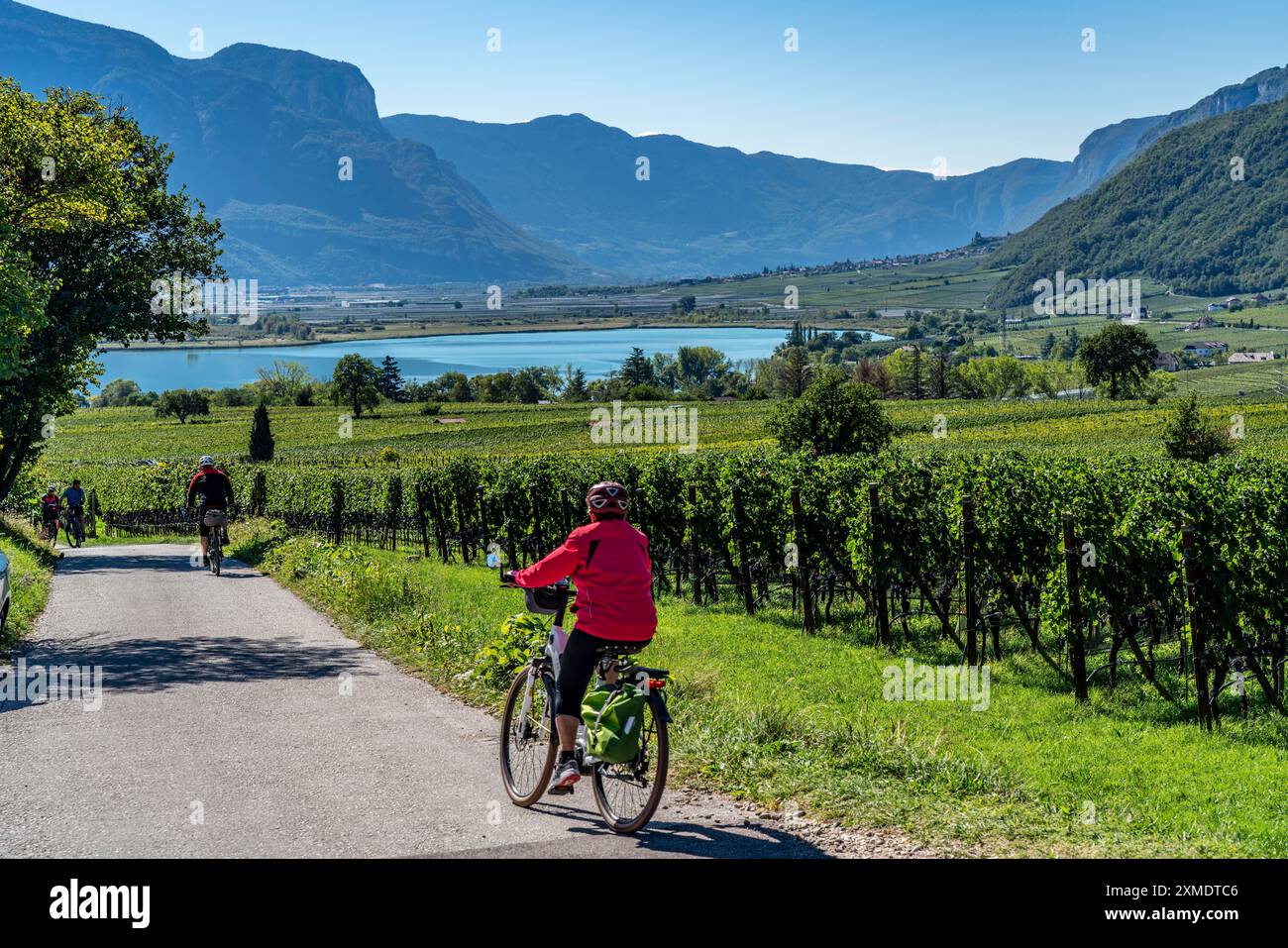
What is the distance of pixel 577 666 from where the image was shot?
7324 mm

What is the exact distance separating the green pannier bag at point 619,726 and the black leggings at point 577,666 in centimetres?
29

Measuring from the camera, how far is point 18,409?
25.7m

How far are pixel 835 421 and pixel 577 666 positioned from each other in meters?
53.6

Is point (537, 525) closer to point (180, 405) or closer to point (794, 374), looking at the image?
point (180, 405)

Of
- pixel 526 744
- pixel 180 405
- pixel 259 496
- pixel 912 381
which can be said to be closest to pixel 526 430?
pixel 180 405

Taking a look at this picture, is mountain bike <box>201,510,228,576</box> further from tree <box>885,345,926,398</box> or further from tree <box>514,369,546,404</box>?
tree <box>885,345,926,398</box>

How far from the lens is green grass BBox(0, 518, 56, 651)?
1614 cm

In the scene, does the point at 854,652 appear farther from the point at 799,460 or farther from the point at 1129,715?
the point at 799,460

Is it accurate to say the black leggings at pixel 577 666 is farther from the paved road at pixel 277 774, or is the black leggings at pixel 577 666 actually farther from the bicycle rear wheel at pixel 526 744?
the paved road at pixel 277 774

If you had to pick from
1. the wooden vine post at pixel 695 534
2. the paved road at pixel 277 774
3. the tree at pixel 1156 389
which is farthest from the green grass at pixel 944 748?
the tree at pixel 1156 389

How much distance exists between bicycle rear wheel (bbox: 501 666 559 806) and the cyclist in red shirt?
0.22 m

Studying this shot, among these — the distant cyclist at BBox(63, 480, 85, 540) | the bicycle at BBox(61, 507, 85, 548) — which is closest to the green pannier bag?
the distant cyclist at BBox(63, 480, 85, 540)

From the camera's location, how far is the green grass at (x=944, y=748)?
7.31m
